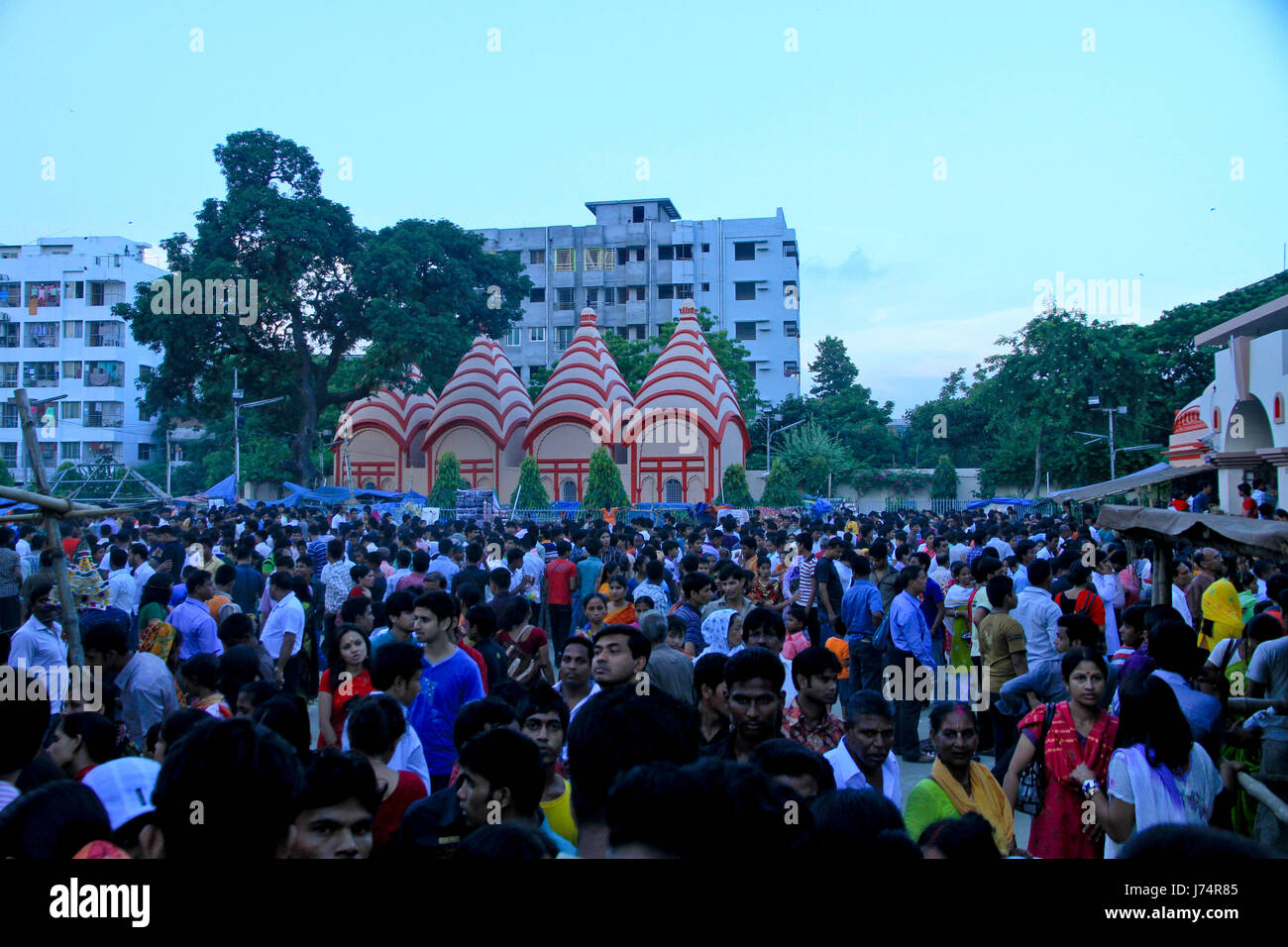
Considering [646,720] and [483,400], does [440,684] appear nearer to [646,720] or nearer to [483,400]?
[646,720]

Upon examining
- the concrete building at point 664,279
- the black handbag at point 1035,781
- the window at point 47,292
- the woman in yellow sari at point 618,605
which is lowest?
the black handbag at point 1035,781

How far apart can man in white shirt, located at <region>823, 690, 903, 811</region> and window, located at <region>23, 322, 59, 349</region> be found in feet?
165

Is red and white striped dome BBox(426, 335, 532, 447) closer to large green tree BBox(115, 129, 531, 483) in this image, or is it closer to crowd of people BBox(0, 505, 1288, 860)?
large green tree BBox(115, 129, 531, 483)

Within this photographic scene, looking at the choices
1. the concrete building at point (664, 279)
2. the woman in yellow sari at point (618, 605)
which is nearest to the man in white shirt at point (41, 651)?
the woman in yellow sari at point (618, 605)

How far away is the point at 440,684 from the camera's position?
470 cm

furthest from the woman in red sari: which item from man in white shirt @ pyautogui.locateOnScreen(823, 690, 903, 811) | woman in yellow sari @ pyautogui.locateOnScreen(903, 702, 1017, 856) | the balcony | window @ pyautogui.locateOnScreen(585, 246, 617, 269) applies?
window @ pyautogui.locateOnScreen(585, 246, 617, 269)

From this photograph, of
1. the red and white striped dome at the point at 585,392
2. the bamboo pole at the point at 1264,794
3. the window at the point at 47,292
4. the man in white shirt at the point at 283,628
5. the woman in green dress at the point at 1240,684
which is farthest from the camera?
the window at the point at 47,292

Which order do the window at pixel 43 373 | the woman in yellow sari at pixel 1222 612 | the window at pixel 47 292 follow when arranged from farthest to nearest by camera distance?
1. the window at pixel 43 373
2. the window at pixel 47 292
3. the woman in yellow sari at pixel 1222 612

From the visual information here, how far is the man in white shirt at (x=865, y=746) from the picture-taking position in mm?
3582

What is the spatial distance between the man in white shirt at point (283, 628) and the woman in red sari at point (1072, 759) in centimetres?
472

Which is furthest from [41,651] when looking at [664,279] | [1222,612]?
[664,279]
